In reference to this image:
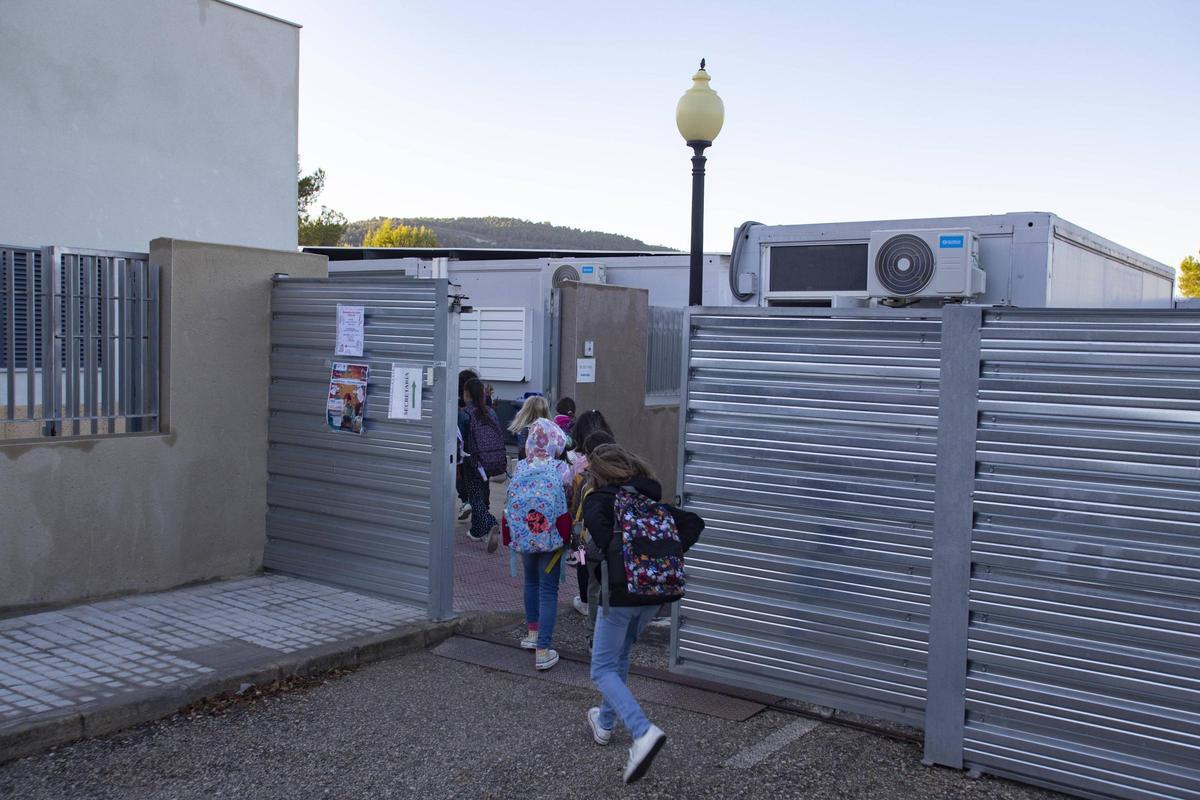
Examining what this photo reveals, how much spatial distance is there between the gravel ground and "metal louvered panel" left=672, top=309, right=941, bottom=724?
0.39 m

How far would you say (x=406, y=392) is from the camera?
7.44 meters

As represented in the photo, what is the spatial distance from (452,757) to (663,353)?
334 inches

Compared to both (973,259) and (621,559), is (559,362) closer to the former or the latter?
(973,259)

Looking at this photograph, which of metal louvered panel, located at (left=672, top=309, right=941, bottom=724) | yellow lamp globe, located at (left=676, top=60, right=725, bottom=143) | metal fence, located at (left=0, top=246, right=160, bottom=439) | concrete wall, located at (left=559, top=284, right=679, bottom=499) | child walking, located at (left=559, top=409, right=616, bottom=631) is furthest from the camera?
concrete wall, located at (left=559, top=284, right=679, bottom=499)

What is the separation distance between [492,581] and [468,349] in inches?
321

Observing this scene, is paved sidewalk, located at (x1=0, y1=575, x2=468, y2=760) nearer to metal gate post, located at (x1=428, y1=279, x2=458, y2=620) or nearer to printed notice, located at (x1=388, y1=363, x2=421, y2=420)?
metal gate post, located at (x1=428, y1=279, x2=458, y2=620)

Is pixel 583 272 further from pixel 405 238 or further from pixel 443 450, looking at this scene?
pixel 405 238

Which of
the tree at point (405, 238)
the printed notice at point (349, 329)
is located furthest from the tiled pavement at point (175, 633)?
the tree at point (405, 238)

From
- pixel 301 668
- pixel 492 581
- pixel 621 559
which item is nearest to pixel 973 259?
pixel 621 559

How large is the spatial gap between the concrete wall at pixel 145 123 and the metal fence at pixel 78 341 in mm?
7663

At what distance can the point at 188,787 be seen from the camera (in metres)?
4.79

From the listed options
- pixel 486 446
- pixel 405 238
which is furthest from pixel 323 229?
pixel 486 446

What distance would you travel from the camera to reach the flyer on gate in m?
7.75

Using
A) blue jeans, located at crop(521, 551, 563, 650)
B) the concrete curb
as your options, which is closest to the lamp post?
blue jeans, located at crop(521, 551, 563, 650)
